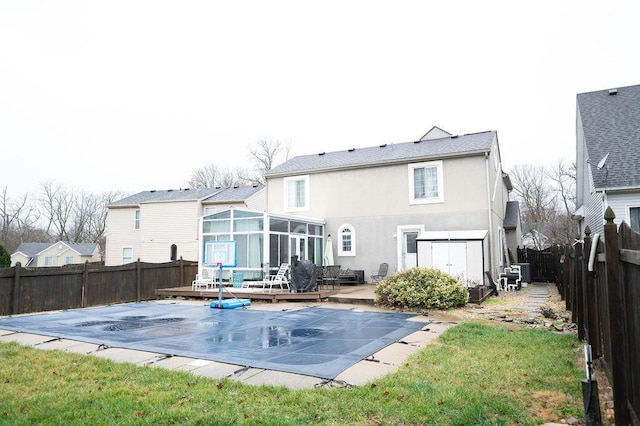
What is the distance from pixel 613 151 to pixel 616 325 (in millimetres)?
12988

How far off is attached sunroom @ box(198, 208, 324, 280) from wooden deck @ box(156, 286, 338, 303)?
0.99 m

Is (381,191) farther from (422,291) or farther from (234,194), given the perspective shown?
(234,194)

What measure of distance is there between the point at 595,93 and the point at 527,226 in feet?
76.4

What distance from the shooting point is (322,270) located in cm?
1644

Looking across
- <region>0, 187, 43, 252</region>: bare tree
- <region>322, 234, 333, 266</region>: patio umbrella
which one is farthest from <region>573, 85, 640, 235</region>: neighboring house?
<region>0, 187, 43, 252</region>: bare tree

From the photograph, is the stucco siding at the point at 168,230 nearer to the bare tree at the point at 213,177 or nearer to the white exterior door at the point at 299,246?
the white exterior door at the point at 299,246

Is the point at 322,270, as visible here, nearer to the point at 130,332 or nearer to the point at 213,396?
the point at 130,332

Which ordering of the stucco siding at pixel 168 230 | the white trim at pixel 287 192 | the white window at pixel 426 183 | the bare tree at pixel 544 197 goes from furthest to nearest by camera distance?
1. the bare tree at pixel 544 197
2. the stucco siding at pixel 168 230
3. the white trim at pixel 287 192
4. the white window at pixel 426 183

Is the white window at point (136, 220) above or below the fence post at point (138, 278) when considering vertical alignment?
above

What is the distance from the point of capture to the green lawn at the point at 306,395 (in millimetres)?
3395

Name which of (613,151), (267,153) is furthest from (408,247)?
(267,153)

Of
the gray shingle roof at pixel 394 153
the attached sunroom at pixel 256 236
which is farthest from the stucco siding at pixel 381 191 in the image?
the attached sunroom at pixel 256 236

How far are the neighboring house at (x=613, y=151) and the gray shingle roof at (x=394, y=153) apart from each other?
11.3 feet

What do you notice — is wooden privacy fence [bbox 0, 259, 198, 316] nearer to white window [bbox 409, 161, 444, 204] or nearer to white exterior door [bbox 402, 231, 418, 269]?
white exterior door [bbox 402, 231, 418, 269]
